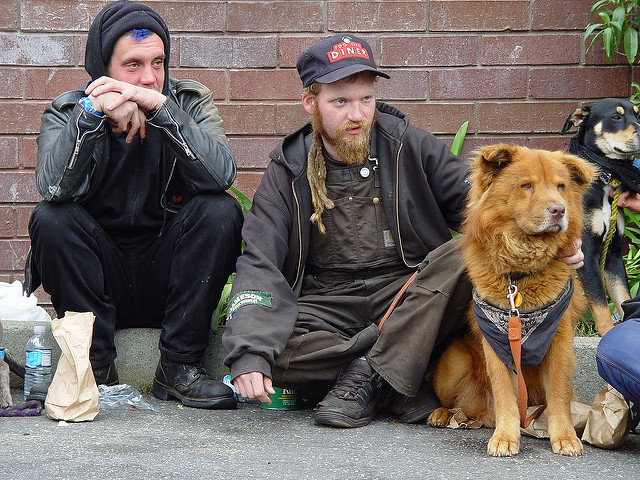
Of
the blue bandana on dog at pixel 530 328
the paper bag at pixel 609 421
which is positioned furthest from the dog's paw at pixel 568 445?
the blue bandana on dog at pixel 530 328

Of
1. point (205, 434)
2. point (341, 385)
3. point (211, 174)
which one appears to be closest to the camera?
point (205, 434)

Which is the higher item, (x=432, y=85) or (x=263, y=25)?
(x=263, y=25)

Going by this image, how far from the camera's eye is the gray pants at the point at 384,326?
3482mm

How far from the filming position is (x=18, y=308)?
14.3ft

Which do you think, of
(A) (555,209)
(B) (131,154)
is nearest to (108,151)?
(B) (131,154)

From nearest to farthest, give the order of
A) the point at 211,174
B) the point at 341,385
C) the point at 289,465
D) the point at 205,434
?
the point at 289,465 < the point at 205,434 < the point at 341,385 < the point at 211,174

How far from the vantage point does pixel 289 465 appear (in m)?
2.90

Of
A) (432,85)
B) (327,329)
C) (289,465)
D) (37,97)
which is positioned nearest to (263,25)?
(432,85)

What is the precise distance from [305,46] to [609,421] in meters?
3.11

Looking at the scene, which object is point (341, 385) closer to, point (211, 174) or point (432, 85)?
point (211, 174)

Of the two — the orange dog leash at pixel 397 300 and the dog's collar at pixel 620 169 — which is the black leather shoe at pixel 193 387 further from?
the dog's collar at pixel 620 169

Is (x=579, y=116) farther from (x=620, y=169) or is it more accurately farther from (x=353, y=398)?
(x=353, y=398)

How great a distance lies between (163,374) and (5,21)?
2724 mm

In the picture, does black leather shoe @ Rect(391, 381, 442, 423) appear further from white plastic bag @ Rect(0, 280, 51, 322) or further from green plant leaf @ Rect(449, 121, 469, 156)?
white plastic bag @ Rect(0, 280, 51, 322)
